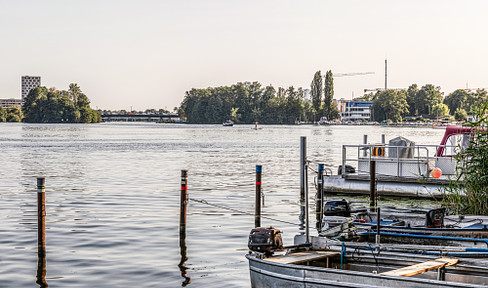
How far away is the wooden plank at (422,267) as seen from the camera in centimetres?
1110

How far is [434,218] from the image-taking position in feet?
51.0

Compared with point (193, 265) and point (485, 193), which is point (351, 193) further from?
point (193, 265)

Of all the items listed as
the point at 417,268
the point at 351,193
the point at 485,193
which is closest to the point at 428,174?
the point at 351,193

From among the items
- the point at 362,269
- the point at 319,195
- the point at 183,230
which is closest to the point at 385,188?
the point at 319,195

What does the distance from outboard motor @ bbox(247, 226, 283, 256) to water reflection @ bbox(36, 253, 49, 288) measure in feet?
15.7

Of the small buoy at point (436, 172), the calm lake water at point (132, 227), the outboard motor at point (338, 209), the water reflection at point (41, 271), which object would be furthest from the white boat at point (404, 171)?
the water reflection at point (41, 271)

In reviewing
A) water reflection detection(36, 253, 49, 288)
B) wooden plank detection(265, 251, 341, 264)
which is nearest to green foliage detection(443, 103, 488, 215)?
wooden plank detection(265, 251, 341, 264)

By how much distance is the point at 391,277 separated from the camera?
10.6m

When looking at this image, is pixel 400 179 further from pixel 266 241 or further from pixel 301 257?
pixel 266 241

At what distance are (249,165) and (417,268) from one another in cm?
3974

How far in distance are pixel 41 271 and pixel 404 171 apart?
16.6m

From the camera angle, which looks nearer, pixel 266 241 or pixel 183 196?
pixel 266 241

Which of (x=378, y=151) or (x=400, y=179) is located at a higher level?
(x=378, y=151)

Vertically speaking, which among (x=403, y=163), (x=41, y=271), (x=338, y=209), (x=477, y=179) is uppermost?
(x=477, y=179)
